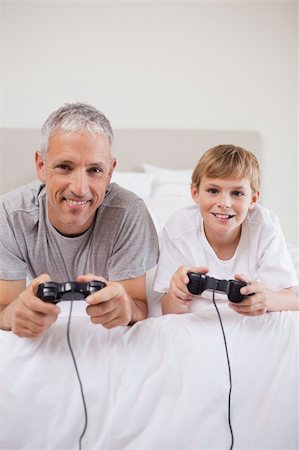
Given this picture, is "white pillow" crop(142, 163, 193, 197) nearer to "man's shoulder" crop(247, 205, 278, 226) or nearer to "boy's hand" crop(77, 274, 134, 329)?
"man's shoulder" crop(247, 205, 278, 226)

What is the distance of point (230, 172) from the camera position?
3.83 ft

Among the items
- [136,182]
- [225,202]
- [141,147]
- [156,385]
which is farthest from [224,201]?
[141,147]

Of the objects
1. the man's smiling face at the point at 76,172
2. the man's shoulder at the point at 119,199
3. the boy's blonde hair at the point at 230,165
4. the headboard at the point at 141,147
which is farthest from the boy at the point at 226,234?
the headboard at the point at 141,147

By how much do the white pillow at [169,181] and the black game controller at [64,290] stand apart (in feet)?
4.42

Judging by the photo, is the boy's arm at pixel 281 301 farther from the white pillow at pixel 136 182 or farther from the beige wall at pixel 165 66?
the beige wall at pixel 165 66

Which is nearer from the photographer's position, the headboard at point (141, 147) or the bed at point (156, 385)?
the bed at point (156, 385)

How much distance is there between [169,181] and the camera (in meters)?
2.30

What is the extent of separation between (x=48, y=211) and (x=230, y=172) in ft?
1.36

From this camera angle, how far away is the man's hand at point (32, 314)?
2.78 ft

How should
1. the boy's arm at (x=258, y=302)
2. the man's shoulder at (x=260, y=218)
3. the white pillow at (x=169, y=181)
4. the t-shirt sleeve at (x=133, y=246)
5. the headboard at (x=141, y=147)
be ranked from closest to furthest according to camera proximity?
the boy's arm at (x=258, y=302), the t-shirt sleeve at (x=133, y=246), the man's shoulder at (x=260, y=218), the white pillow at (x=169, y=181), the headboard at (x=141, y=147)

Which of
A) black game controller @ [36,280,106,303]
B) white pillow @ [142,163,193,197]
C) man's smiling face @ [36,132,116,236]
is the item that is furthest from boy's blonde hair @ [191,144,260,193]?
white pillow @ [142,163,193,197]

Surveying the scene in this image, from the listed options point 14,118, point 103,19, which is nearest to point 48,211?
point 14,118

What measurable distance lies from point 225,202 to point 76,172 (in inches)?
13.8

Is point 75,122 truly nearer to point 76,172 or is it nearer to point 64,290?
point 76,172
